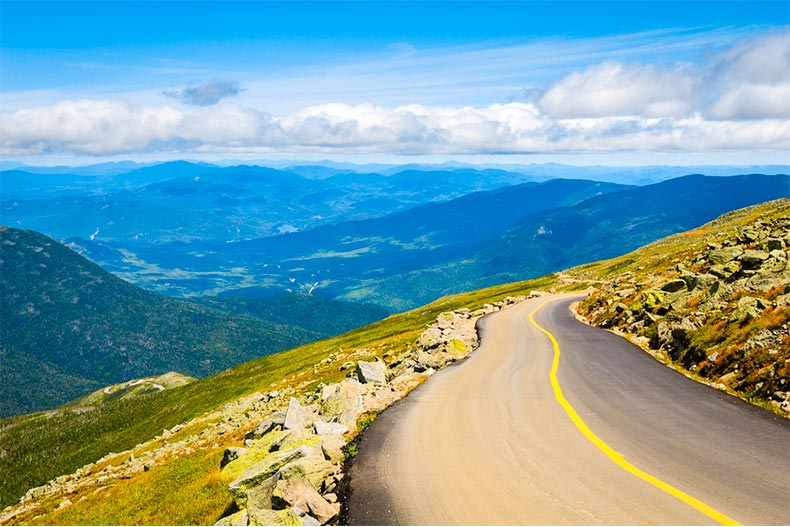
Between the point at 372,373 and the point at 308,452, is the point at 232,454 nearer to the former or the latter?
the point at 308,452

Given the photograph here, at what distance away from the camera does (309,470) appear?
1364 cm

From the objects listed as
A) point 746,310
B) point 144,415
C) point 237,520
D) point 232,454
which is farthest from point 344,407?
point 144,415

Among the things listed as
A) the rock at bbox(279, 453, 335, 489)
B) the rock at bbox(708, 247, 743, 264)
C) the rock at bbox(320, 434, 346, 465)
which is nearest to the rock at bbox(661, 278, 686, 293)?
the rock at bbox(708, 247, 743, 264)

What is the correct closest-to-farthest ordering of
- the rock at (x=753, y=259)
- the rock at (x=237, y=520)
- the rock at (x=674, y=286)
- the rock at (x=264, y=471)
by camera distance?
the rock at (x=237, y=520) < the rock at (x=264, y=471) < the rock at (x=753, y=259) < the rock at (x=674, y=286)

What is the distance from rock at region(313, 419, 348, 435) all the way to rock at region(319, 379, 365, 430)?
1.25 ft

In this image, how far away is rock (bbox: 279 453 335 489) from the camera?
13469 mm

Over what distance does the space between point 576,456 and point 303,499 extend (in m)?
7.86

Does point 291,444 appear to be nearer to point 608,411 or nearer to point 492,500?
point 492,500

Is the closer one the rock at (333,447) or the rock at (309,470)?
the rock at (309,470)

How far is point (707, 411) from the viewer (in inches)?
631

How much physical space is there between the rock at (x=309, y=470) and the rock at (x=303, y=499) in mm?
312

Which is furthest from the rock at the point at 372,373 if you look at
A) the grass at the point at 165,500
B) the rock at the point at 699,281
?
the rock at the point at 699,281

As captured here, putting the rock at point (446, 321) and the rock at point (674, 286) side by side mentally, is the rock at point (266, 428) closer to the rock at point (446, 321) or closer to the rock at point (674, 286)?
the rock at point (446, 321)

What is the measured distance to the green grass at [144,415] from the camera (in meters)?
103
